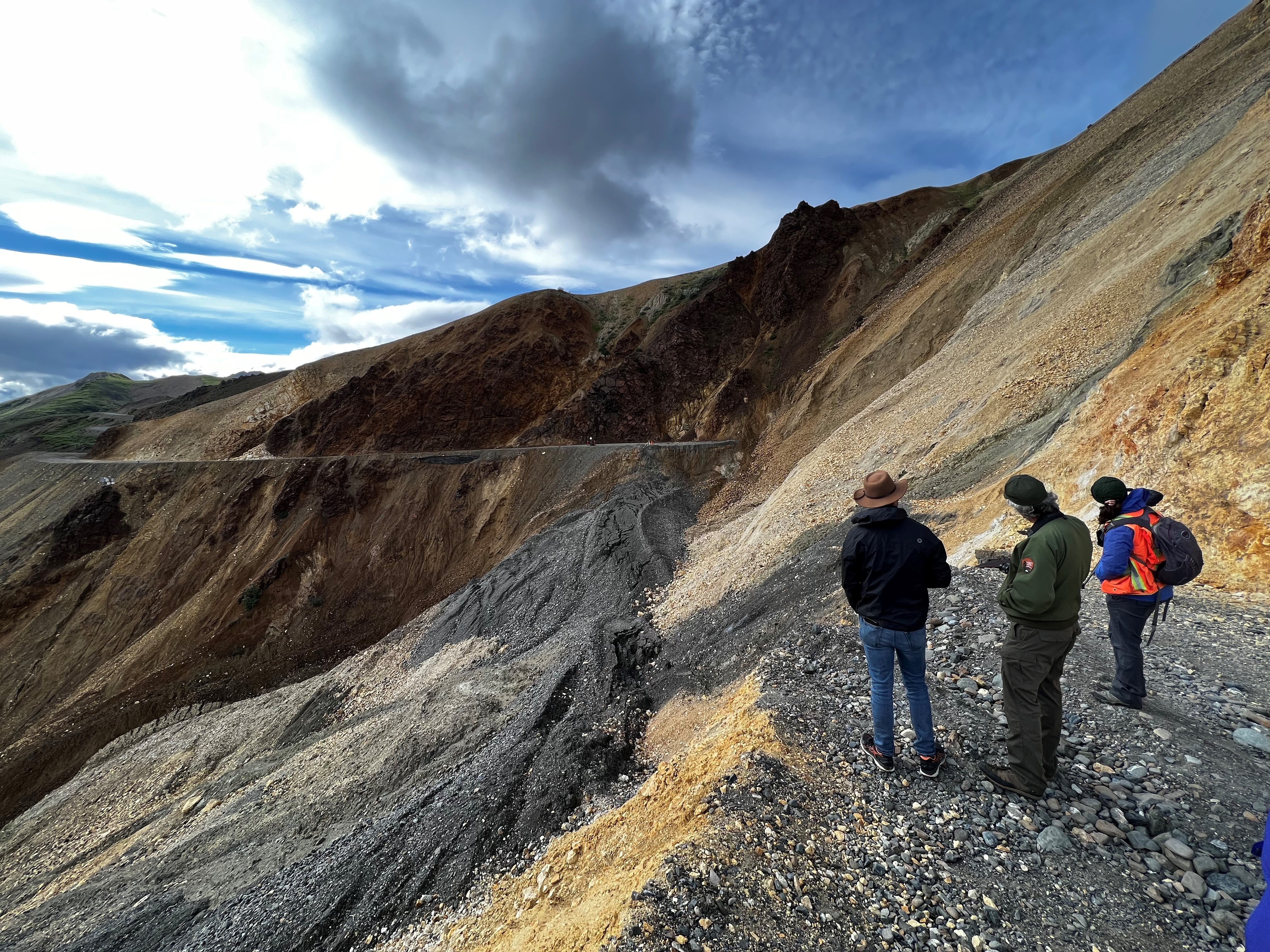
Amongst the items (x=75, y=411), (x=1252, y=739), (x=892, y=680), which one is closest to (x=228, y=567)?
(x=892, y=680)

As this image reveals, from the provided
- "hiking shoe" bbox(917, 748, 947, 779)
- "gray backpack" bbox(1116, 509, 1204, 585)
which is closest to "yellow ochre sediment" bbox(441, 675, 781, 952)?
"hiking shoe" bbox(917, 748, 947, 779)

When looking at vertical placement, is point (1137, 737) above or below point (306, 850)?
above

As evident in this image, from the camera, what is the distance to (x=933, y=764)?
3.79 meters

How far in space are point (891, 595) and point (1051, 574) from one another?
3.15ft

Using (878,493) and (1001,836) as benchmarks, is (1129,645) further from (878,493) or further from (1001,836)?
(878,493)

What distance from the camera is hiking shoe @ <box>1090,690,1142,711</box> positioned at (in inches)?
160

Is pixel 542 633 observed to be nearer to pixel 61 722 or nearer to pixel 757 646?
pixel 757 646

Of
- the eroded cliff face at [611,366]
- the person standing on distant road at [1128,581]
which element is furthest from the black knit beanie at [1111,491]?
the eroded cliff face at [611,366]

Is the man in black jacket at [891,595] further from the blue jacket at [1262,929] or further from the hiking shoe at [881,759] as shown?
the blue jacket at [1262,929]

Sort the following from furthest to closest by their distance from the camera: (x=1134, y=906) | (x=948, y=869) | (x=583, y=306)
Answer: (x=583, y=306)
(x=948, y=869)
(x=1134, y=906)

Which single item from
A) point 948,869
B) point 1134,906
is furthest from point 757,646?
point 1134,906

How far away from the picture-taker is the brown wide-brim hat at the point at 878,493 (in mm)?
3924

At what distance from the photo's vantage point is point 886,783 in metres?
3.90

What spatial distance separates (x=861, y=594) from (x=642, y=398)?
28953mm
